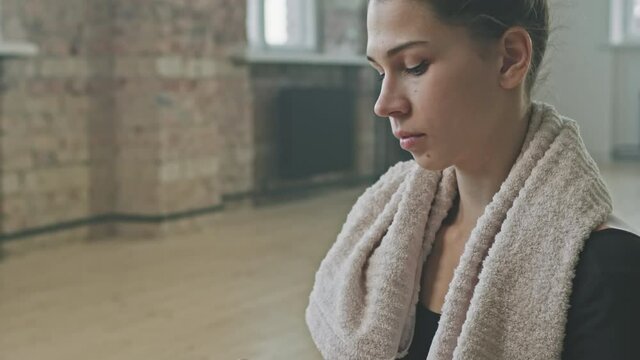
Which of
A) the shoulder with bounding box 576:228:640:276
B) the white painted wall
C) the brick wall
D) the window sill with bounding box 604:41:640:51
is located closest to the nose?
the shoulder with bounding box 576:228:640:276

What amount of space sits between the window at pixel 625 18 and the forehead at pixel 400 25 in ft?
31.5

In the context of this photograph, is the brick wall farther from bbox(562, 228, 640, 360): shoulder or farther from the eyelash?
bbox(562, 228, 640, 360): shoulder

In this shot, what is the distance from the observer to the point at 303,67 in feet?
24.1

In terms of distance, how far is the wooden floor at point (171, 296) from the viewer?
10.6 ft

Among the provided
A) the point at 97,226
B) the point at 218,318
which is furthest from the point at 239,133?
the point at 218,318

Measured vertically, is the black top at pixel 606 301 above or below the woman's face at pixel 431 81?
below

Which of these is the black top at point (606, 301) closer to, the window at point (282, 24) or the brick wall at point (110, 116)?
the brick wall at point (110, 116)

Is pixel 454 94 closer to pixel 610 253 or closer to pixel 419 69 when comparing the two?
pixel 419 69

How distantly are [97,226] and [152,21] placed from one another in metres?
1.28

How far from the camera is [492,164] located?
3.76 feet

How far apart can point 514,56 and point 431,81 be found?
0.11 metres

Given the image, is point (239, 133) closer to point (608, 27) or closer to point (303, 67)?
point (303, 67)

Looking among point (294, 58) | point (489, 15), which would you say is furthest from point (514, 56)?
point (294, 58)

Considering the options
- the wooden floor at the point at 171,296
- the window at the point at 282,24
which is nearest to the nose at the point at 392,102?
the wooden floor at the point at 171,296
